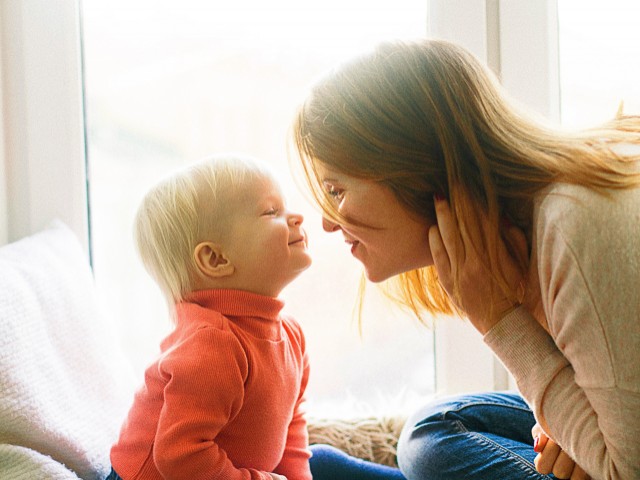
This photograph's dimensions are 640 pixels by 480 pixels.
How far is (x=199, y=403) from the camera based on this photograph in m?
1.12

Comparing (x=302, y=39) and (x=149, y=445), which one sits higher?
(x=302, y=39)

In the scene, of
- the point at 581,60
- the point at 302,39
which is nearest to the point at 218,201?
the point at 302,39

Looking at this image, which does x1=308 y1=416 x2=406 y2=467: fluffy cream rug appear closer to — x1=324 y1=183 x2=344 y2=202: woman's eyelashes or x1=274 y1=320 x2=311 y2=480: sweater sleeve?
x1=274 y1=320 x2=311 y2=480: sweater sleeve

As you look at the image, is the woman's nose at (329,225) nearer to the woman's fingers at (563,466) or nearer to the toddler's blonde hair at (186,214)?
the toddler's blonde hair at (186,214)

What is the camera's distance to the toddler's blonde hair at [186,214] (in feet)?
3.99

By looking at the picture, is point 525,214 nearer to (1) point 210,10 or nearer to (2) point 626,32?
(2) point 626,32

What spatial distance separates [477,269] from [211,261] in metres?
0.42

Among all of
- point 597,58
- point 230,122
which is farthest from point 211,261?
point 597,58

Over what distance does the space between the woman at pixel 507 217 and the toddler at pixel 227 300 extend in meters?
0.11

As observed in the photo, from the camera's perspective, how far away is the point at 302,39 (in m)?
1.65

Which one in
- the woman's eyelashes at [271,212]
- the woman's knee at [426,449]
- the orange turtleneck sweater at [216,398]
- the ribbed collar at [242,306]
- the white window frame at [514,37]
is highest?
the white window frame at [514,37]

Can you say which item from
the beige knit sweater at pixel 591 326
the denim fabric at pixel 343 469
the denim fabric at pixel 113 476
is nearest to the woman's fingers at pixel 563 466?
the beige knit sweater at pixel 591 326

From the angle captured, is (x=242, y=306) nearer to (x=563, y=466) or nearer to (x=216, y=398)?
(x=216, y=398)

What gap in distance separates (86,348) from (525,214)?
800 millimetres
